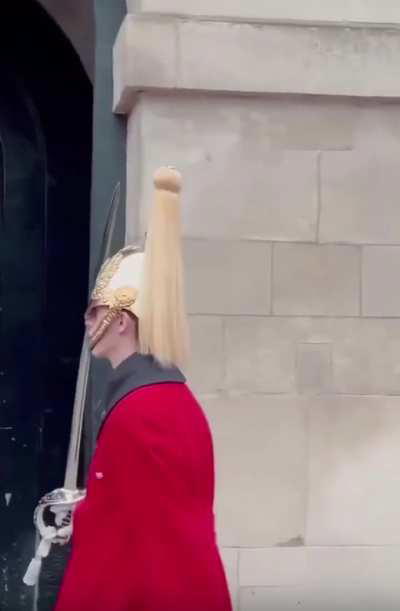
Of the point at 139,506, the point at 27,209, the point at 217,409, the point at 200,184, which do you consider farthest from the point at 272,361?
the point at 27,209

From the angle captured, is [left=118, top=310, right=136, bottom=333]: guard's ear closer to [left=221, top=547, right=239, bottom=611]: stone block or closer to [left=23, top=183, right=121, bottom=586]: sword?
[left=23, top=183, right=121, bottom=586]: sword

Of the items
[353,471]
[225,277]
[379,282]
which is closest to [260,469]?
[353,471]

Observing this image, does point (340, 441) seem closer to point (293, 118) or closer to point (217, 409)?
point (217, 409)

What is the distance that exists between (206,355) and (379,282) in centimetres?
74

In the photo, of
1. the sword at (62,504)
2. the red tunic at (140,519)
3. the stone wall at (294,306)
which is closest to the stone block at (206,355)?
the stone wall at (294,306)

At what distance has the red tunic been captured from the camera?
2953mm

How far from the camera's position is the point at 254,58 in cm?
456

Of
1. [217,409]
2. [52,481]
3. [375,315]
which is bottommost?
[52,481]

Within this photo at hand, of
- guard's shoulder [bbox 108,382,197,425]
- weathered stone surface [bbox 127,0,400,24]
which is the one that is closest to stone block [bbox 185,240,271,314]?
weathered stone surface [bbox 127,0,400,24]

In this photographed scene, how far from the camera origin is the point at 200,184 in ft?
15.0

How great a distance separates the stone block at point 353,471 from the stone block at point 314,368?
54mm

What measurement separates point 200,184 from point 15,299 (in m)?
1.85

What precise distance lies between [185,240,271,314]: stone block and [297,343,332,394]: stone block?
0.72 ft

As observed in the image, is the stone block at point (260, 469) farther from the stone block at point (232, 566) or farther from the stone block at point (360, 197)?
the stone block at point (360, 197)
